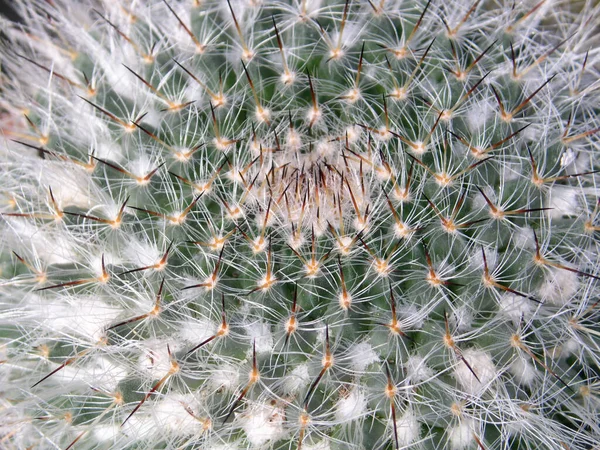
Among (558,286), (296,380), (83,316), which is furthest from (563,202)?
(83,316)

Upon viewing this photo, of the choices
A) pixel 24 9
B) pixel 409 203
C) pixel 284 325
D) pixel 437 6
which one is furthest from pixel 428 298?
pixel 24 9

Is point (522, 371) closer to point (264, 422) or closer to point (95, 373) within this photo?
point (264, 422)

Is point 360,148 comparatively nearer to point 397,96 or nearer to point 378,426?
point 397,96

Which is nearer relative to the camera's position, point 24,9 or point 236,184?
point 236,184

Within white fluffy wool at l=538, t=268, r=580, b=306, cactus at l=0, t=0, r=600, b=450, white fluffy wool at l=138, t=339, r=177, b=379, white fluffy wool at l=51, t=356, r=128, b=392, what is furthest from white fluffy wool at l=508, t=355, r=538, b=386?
white fluffy wool at l=51, t=356, r=128, b=392

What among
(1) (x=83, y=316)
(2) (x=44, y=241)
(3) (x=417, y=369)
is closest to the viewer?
(3) (x=417, y=369)

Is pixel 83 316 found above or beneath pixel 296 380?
above
